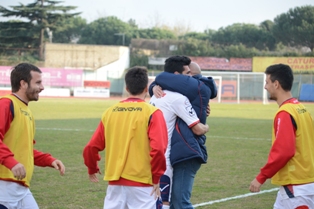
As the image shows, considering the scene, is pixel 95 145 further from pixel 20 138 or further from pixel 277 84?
pixel 277 84

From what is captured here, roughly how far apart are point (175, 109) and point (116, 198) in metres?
1.31

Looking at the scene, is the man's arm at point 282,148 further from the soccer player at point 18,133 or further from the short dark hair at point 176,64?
the soccer player at point 18,133

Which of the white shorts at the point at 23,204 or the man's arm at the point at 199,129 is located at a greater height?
the man's arm at the point at 199,129

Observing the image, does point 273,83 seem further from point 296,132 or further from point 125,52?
point 125,52

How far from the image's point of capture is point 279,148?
195 inches

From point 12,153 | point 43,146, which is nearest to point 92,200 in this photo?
point 12,153

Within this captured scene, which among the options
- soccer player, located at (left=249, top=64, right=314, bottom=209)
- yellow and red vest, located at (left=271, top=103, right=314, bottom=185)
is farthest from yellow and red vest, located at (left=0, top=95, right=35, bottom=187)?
yellow and red vest, located at (left=271, top=103, right=314, bottom=185)

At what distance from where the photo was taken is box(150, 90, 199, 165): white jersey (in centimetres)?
582

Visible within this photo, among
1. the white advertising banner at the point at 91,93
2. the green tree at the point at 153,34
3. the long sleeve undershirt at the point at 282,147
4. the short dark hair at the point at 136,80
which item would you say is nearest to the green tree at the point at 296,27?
the green tree at the point at 153,34

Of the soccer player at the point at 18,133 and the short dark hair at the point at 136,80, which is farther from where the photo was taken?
the short dark hair at the point at 136,80

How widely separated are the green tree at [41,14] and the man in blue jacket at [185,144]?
7378 centimetres

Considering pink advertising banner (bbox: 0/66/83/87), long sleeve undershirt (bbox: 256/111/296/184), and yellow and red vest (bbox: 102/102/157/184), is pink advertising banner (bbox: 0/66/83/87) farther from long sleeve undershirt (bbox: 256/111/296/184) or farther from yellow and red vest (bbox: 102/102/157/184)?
long sleeve undershirt (bbox: 256/111/296/184)

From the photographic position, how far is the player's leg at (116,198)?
4992 mm

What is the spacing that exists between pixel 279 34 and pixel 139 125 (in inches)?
3290
